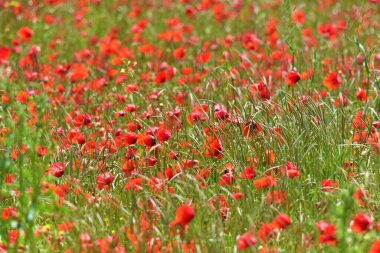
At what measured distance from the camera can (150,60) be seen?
586cm

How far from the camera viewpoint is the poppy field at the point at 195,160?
2.89 metres

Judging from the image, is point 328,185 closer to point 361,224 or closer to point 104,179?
point 361,224

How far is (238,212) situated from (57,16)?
→ 4560 millimetres

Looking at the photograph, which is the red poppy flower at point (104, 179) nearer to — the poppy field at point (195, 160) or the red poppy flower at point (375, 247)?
the poppy field at point (195, 160)

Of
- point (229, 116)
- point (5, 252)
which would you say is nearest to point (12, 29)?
point (229, 116)

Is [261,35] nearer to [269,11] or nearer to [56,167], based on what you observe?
[269,11]

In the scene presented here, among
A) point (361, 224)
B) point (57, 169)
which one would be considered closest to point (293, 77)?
point (57, 169)

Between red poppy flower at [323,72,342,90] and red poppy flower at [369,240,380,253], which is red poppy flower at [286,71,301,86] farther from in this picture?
red poppy flower at [369,240,380,253]

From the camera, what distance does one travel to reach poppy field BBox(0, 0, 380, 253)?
2891 millimetres

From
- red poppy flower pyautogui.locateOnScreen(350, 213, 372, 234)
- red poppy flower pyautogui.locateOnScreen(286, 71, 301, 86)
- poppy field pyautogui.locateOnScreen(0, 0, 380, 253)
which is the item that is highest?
red poppy flower pyautogui.locateOnScreen(286, 71, 301, 86)

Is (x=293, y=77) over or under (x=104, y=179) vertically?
over

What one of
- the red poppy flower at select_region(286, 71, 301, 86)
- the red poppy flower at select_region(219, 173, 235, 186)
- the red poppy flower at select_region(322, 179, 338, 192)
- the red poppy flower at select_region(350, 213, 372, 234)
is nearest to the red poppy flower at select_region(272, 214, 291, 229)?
the red poppy flower at select_region(350, 213, 372, 234)

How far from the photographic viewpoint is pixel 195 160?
3.53 meters

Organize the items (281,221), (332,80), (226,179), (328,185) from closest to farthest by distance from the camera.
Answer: (281,221), (328,185), (226,179), (332,80)
